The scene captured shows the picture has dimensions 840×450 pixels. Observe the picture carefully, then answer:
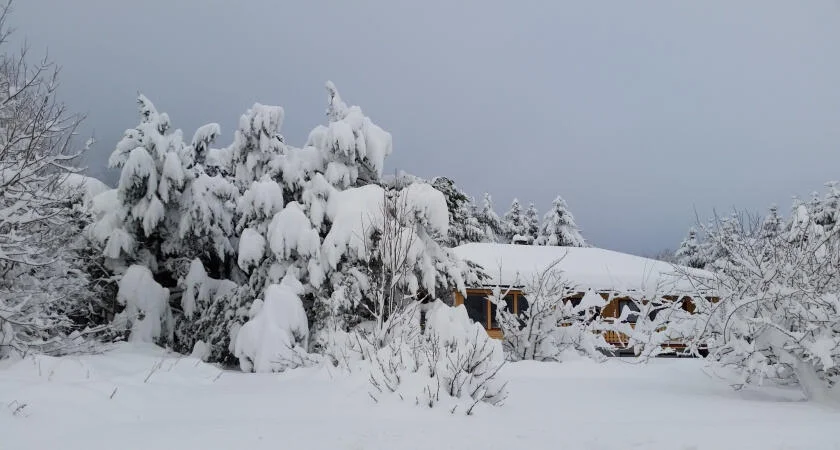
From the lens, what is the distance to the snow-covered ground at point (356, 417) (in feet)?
17.1

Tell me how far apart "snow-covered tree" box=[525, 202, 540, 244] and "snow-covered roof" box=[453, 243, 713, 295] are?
61.4 feet

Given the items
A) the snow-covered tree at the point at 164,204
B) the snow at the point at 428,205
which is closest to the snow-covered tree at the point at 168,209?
the snow-covered tree at the point at 164,204

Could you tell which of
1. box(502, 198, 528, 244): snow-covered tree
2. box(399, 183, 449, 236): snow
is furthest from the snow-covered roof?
box(502, 198, 528, 244): snow-covered tree

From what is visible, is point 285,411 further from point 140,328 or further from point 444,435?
point 140,328

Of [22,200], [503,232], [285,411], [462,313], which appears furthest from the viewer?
[503,232]

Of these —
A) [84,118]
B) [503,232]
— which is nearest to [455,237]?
[503,232]

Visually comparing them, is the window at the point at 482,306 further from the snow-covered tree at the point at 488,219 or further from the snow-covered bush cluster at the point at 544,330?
the snow-covered tree at the point at 488,219

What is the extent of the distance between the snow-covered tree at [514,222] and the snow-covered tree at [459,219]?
13.6 ft

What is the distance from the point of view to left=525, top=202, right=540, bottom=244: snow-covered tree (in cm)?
4626

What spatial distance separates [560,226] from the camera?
42.1 m

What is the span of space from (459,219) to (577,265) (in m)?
Answer: 7.18

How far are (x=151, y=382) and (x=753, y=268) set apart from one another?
8.51 meters

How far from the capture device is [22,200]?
8.09 metres

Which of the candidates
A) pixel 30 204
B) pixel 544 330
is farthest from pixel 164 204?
pixel 544 330
